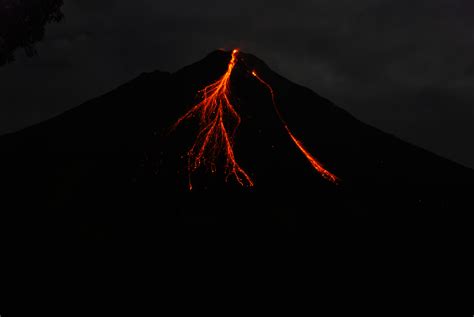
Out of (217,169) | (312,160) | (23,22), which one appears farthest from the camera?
(312,160)

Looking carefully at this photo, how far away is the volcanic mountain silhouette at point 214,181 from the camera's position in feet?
53.6

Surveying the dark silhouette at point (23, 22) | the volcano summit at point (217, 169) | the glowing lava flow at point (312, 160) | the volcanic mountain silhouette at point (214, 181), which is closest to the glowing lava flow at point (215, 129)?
the volcano summit at point (217, 169)

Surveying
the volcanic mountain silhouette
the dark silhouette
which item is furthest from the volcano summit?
the dark silhouette

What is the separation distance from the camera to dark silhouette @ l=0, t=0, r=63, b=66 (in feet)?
34.4

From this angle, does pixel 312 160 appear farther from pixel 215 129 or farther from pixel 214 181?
pixel 214 181

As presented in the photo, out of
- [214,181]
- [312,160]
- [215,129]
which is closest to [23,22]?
[214,181]

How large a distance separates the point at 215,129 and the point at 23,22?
11.1m

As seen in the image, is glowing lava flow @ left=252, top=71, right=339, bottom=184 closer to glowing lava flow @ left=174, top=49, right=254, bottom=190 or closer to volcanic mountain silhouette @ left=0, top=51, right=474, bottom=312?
volcanic mountain silhouette @ left=0, top=51, right=474, bottom=312

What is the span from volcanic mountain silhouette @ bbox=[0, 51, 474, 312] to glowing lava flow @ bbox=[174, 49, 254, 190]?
37 cm

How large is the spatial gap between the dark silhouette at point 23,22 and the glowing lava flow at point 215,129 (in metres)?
8.21

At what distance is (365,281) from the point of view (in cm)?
1462

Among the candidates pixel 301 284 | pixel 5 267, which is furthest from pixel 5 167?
pixel 301 284

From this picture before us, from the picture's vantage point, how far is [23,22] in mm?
10758

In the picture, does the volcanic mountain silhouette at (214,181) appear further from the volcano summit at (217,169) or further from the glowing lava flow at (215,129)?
the glowing lava flow at (215,129)
